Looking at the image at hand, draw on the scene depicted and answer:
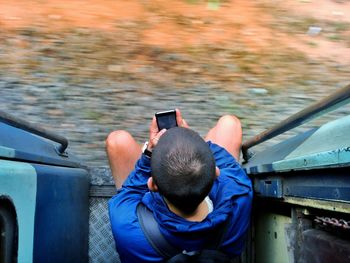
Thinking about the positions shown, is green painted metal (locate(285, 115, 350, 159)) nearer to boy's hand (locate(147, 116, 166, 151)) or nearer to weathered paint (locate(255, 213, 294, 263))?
weathered paint (locate(255, 213, 294, 263))

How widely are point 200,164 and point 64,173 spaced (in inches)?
34.6

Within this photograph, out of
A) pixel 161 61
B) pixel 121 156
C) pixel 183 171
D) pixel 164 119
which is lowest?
pixel 183 171

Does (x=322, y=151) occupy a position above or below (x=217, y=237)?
above

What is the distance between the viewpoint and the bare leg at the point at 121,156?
2.69m

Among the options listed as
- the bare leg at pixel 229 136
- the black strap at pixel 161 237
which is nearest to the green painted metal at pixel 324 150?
the black strap at pixel 161 237

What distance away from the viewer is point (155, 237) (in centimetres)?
188

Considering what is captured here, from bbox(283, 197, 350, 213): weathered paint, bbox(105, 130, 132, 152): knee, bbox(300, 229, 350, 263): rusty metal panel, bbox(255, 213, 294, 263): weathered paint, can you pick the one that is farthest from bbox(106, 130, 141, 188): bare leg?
bbox(300, 229, 350, 263): rusty metal panel

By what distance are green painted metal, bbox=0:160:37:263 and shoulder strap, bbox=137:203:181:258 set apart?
0.41 m

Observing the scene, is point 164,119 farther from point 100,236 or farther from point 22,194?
point 100,236

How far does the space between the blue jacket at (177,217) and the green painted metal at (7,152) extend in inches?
19.8

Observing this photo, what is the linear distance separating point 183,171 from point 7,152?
0.59 metres

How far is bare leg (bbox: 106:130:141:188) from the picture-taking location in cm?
269

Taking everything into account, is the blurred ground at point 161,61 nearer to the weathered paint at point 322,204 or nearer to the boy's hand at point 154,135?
the boy's hand at point 154,135

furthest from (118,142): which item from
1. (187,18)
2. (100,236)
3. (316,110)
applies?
(187,18)
